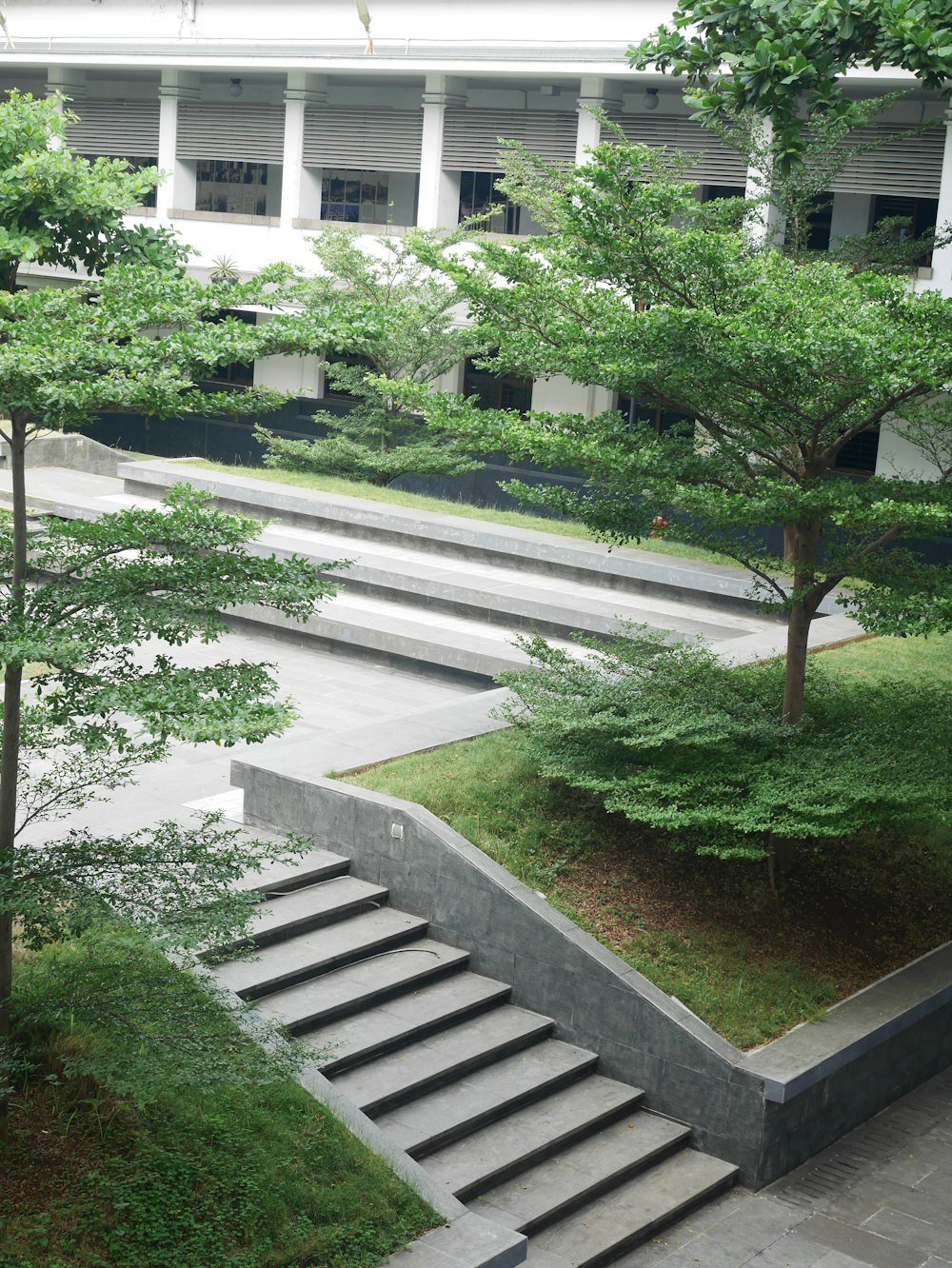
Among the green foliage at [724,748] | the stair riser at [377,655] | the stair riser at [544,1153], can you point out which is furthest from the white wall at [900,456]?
the stair riser at [544,1153]

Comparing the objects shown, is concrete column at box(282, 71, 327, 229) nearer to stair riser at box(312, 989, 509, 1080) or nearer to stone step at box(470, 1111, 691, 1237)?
stair riser at box(312, 989, 509, 1080)

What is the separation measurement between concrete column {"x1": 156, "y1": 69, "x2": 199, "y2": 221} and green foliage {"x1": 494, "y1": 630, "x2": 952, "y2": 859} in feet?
67.0

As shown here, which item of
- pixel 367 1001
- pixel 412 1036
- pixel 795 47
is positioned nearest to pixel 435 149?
pixel 795 47

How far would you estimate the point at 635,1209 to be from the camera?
7742 millimetres

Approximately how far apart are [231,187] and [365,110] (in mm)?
5235

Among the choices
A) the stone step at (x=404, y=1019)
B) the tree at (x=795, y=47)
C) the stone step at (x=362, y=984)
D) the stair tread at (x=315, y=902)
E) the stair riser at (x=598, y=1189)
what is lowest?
the stair riser at (x=598, y=1189)

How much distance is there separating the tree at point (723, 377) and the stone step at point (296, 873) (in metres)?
2.81

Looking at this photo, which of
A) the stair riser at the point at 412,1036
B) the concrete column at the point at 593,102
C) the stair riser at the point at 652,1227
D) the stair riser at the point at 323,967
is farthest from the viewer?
the concrete column at the point at 593,102

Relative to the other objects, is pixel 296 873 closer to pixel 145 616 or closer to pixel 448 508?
pixel 145 616

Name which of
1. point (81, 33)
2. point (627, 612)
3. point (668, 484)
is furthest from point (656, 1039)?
point (81, 33)

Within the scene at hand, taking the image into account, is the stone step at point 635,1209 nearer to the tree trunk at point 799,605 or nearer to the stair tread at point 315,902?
the stair tread at point 315,902

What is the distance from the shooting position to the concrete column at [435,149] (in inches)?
952

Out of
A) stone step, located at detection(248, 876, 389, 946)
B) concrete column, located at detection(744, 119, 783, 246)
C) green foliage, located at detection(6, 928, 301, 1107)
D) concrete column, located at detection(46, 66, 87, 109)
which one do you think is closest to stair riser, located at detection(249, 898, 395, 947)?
stone step, located at detection(248, 876, 389, 946)

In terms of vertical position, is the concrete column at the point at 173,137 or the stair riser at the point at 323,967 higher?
the concrete column at the point at 173,137
